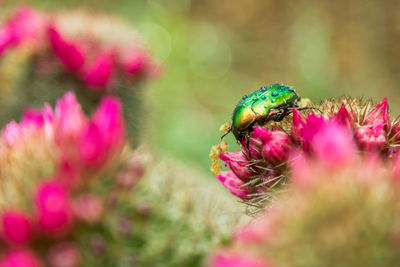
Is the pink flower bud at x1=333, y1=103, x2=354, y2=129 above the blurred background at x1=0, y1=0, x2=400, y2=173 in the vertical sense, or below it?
below

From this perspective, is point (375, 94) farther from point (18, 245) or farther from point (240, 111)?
point (18, 245)

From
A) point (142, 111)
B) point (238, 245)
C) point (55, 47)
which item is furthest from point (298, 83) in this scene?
point (238, 245)

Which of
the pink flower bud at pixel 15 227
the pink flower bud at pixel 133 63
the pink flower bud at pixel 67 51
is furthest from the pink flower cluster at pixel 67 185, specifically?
the pink flower bud at pixel 133 63

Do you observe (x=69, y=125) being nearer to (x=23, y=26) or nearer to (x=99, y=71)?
(x=99, y=71)

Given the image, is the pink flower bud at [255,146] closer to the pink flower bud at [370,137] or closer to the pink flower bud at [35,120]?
the pink flower bud at [370,137]

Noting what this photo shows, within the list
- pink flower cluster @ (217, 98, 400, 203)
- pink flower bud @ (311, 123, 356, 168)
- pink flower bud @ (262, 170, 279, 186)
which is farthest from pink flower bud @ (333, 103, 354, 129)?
pink flower bud @ (311, 123, 356, 168)

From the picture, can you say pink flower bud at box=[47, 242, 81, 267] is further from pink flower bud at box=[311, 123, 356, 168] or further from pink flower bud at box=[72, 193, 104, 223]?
pink flower bud at box=[311, 123, 356, 168]
